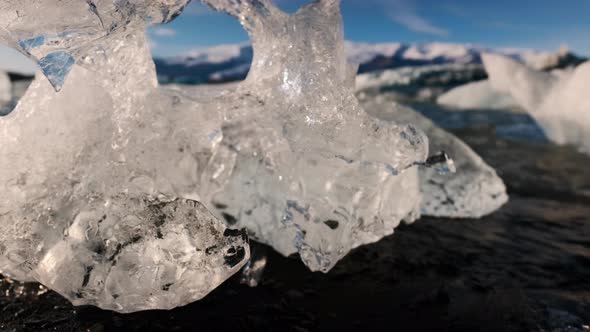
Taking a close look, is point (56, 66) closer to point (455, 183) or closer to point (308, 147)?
point (308, 147)

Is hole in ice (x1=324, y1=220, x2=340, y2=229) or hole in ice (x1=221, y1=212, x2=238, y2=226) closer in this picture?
hole in ice (x1=324, y1=220, x2=340, y2=229)

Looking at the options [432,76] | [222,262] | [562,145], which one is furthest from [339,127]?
[432,76]

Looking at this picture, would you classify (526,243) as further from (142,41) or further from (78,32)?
(78,32)

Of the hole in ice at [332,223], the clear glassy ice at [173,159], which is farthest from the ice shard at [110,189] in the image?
the hole in ice at [332,223]

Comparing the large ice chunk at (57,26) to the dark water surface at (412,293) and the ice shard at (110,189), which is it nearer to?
the ice shard at (110,189)

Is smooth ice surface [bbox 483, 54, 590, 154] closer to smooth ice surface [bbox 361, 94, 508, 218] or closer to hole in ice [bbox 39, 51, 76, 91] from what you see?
smooth ice surface [bbox 361, 94, 508, 218]

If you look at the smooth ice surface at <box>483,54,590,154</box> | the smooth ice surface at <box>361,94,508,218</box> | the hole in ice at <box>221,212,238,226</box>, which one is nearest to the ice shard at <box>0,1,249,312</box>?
the hole in ice at <box>221,212,238,226</box>
